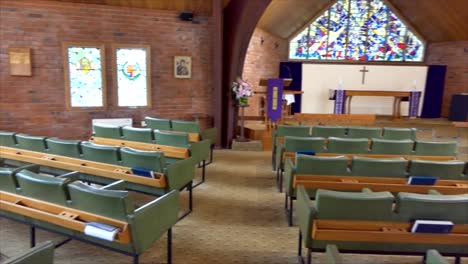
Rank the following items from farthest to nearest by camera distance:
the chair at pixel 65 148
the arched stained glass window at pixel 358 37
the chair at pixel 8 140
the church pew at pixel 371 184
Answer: the arched stained glass window at pixel 358 37
the chair at pixel 8 140
the chair at pixel 65 148
the church pew at pixel 371 184

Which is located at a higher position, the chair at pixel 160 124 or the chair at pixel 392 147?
the chair at pixel 160 124

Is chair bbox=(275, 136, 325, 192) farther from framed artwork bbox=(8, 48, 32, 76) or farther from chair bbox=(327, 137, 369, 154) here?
framed artwork bbox=(8, 48, 32, 76)

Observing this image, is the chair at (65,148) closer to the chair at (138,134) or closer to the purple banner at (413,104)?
the chair at (138,134)

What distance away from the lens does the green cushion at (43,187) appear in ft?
8.09

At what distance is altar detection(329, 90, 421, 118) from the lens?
33.9 ft

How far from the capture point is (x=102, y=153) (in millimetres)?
3664

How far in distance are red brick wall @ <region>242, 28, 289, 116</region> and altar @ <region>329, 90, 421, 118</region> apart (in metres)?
2.13

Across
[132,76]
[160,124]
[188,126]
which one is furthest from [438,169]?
[132,76]

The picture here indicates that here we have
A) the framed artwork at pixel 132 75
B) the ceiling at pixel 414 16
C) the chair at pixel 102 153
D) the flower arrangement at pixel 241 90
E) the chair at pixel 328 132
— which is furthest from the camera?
the ceiling at pixel 414 16

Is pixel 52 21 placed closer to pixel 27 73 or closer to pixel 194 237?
pixel 27 73

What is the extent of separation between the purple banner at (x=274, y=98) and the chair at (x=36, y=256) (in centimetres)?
586

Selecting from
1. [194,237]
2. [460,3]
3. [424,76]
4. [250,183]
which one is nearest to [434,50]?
[424,76]

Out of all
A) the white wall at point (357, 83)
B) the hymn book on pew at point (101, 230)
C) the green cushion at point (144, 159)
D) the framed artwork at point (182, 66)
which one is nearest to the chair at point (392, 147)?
the green cushion at point (144, 159)

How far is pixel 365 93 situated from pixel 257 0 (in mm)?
5468
